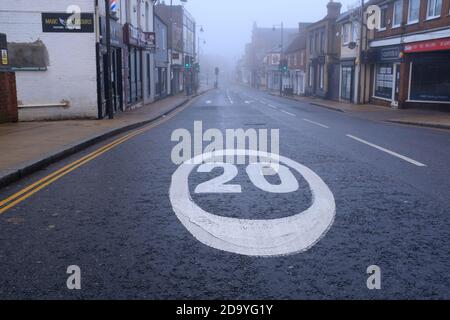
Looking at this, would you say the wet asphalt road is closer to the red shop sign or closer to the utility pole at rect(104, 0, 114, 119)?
the utility pole at rect(104, 0, 114, 119)

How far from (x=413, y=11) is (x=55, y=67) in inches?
735

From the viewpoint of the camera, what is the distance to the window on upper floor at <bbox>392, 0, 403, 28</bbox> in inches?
1070

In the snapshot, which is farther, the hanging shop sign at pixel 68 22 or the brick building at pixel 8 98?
the hanging shop sign at pixel 68 22

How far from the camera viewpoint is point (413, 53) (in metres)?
25.8

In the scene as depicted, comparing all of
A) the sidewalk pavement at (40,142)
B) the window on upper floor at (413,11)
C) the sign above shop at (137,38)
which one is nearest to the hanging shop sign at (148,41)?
the sign above shop at (137,38)

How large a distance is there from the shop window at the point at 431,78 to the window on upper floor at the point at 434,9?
197 centimetres

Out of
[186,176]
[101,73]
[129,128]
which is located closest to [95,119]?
[101,73]

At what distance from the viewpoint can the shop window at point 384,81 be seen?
2884cm

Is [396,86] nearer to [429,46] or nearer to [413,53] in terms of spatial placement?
[413,53]

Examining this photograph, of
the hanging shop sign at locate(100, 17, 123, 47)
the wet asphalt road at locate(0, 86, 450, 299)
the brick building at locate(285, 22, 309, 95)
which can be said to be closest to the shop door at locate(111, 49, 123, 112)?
the hanging shop sign at locate(100, 17, 123, 47)

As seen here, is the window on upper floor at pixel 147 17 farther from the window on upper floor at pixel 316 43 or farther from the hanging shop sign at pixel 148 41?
the window on upper floor at pixel 316 43

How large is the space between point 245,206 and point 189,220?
2.99ft

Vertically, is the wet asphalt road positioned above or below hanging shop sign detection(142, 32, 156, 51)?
below

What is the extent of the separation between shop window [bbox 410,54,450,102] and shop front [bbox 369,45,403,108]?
1192 millimetres
